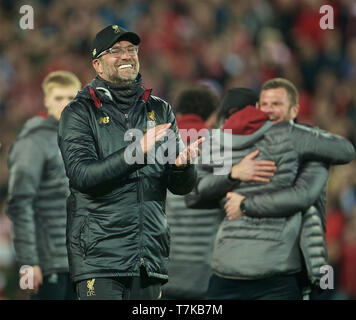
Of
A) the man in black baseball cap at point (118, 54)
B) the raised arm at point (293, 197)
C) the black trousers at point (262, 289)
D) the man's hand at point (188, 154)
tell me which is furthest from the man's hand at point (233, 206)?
the man in black baseball cap at point (118, 54)

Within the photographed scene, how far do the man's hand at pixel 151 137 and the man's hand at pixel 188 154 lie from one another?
0.28 metres

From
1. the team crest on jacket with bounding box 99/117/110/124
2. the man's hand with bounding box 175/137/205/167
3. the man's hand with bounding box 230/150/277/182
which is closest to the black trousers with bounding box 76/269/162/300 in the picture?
the man's hand with bounding box 175/137/205/167

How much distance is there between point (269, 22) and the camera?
41.1 feet

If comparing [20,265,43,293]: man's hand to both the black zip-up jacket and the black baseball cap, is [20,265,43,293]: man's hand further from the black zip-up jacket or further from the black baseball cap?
the black baseball cap

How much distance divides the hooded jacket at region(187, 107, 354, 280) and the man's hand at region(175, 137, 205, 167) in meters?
1.02

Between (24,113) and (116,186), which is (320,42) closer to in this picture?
(24,113)

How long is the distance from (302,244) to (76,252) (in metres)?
1.61

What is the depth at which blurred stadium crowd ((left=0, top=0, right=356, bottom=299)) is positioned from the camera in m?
11.5

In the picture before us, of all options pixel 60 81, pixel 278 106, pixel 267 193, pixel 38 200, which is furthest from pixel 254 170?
pixel 60 81

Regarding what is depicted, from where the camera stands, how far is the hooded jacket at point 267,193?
5.55 m

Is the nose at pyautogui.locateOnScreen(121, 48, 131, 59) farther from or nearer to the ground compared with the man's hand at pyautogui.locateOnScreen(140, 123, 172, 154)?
A: farther from the ground

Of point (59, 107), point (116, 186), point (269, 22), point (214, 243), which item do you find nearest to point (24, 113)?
point (269, 22)
